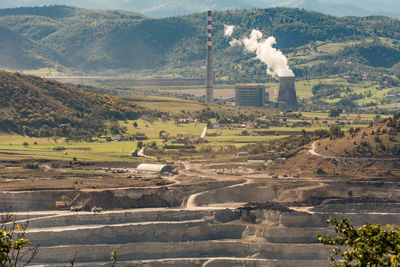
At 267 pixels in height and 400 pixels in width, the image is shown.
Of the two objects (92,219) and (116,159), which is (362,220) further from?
(116,159)

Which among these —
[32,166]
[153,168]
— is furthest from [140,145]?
[32,166]

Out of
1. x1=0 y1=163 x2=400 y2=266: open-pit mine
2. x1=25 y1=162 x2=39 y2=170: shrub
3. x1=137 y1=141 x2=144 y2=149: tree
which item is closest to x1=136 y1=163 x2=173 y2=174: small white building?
x1=0 y1=163 x2=400 y2=266: open-pit mine

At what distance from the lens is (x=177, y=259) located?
106 meters

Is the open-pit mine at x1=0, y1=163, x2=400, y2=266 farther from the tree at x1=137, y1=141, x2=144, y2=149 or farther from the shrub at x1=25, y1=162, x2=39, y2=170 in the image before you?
the tree at x1=137, y1=141, x2=144, y2=149

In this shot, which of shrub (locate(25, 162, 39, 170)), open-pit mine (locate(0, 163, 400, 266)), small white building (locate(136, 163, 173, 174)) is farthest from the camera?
shrub (locate(25, 162, 39, 170))

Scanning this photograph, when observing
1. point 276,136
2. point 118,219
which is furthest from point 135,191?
point 276,136

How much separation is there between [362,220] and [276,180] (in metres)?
20.5

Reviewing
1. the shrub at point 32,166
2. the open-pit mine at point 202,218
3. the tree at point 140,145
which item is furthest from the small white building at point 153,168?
the tree at point 140,145

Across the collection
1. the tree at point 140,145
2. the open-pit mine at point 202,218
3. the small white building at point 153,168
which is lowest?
the open-pit mine at point 202,218

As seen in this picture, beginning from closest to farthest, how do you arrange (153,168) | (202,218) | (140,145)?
1. (202,218)
2. (153,168)
3. (140,145)

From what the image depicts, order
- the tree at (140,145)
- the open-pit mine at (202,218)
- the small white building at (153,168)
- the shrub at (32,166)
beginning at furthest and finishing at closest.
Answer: the tree at (140,145) < the shrub at (32,166) < the small white building at (153,168) < the open-pit mine at (202,218)

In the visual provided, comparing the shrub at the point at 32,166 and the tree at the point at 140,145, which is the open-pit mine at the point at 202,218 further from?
the tree at the point at 140,145

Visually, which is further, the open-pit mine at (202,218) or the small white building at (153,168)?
the small white building at (153,168)

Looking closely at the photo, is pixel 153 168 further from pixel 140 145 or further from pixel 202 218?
pixel 140 145
